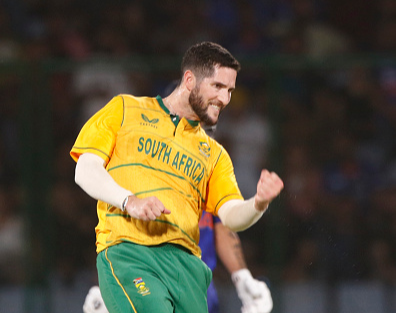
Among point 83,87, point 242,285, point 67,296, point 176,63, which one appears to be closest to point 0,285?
point 67,296

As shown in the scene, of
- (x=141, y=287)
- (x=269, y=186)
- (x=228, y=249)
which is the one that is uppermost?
(x=228, y=249)

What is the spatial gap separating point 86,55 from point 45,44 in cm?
51

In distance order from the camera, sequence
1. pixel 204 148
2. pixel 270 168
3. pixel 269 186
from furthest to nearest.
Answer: pixel 270 168 → pixel 204 148 → pixel 269 186

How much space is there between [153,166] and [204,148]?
1.07 feet

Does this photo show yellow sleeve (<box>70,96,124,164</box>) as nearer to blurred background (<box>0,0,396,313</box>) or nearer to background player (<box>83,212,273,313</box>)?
background player (<box>83,212,273,313</box>)

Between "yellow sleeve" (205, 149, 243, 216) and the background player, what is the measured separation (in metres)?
0.68

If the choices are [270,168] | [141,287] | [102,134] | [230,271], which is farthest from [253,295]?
[270,168]

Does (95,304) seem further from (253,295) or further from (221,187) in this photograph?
(221,187)

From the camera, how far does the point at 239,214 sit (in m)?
3.55

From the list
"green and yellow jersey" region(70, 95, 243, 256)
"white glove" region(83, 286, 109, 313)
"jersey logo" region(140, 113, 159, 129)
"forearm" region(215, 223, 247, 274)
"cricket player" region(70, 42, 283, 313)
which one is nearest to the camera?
"cricket player" region(70, 42, 283, 313)

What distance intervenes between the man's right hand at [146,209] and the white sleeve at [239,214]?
1.58 feet

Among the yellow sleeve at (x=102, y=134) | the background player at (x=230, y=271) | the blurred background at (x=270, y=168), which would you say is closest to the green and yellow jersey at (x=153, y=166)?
the yellow sleeve at (x=102, y=134)

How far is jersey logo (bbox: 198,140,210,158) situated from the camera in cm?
372

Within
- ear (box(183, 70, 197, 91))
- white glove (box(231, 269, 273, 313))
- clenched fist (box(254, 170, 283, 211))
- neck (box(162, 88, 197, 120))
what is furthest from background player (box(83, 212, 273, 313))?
clenched fist (box(254, 170, 283, 211))
